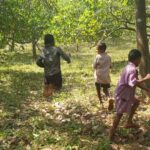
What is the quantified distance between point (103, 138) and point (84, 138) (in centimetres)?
44

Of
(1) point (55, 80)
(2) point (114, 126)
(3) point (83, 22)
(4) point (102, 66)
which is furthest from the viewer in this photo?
(3) point (83, 22)

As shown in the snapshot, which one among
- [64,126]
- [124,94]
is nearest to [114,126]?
[124,94]

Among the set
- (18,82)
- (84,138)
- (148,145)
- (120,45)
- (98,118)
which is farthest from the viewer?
(120,45)

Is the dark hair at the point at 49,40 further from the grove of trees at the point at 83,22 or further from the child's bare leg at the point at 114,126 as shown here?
the grove of trees at the point at 83,22

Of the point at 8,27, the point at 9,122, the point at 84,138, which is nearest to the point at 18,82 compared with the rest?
the point at 8,27

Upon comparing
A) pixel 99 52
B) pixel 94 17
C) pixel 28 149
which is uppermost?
pixel 94 17

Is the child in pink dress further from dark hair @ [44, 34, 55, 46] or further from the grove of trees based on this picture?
the grove of trees

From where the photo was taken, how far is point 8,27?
21578 mm

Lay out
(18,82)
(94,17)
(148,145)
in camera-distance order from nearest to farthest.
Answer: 1. (148,145)
2. (18,82)
3. (94,17)

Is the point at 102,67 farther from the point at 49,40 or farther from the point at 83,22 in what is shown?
the point at 83,22

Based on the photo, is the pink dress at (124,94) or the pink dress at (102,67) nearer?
the pink dress at (124,94)

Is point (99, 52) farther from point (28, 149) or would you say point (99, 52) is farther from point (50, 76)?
point (28, 149)

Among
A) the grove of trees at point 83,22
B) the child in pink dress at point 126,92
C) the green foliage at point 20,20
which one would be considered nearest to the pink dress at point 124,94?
the child in pink dress at point 126,92

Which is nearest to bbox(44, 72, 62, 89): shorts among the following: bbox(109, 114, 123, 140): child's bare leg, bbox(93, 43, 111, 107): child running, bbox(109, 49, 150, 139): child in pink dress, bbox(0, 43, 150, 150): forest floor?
bbox(0, 43, 150, 150): forest floor
